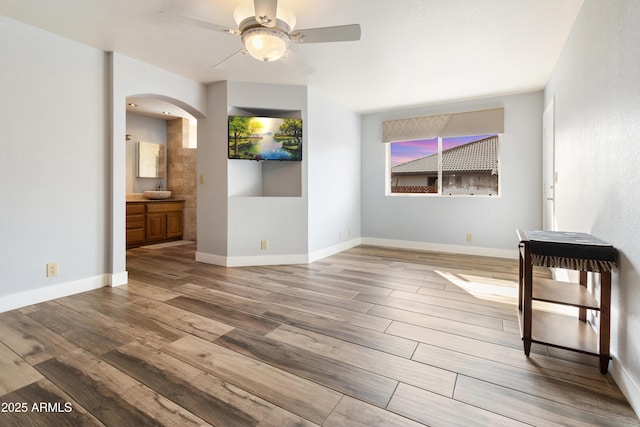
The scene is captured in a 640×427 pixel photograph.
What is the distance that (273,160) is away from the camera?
4254 mm

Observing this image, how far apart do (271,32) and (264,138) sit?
2.05 m

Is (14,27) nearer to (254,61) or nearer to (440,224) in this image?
(254,61)

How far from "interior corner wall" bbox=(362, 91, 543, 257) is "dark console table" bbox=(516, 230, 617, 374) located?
2.78 metres

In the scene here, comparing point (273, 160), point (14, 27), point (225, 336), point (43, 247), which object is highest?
point (14, 27)

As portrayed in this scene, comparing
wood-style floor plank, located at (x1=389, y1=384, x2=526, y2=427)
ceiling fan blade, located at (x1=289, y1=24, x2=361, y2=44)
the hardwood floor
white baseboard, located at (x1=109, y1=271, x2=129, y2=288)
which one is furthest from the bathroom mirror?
wood-style floor plank, located at (x1=389, y1=384, x2=526, y2=427)

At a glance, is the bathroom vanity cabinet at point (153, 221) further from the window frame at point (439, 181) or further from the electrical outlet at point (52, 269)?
the window frame at point (439, 181)

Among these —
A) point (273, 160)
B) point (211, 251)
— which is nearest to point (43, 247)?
point (211, 251)

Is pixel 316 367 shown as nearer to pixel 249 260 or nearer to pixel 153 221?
pixel 249 260

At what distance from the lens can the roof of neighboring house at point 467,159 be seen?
4809mm

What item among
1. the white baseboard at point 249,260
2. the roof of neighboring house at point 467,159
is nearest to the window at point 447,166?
the roof of neighboring house at point 467,159

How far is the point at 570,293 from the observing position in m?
1.89

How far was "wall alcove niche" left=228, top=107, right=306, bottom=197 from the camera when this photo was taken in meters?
4.18

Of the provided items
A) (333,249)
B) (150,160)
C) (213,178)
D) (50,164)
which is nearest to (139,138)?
(150,160)

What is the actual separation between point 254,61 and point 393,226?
360 cm
